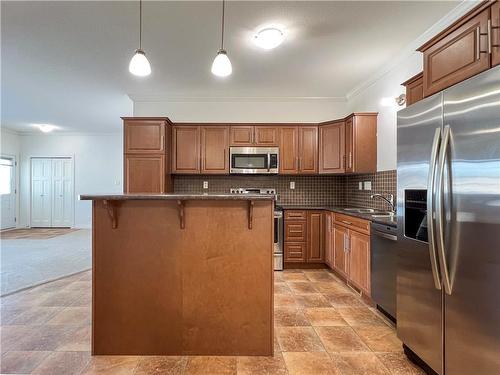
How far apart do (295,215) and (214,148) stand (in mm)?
1618

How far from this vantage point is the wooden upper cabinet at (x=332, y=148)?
414 centimetres

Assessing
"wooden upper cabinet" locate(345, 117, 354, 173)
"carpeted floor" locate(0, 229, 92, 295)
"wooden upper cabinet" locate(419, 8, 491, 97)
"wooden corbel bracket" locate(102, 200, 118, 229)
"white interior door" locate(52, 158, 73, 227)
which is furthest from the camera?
"white interior door" locate(52, 158, 73, 227)

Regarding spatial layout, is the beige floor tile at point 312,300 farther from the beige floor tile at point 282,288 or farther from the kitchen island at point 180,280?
the kitchen island at point 180,280

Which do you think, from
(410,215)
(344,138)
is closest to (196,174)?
(344,138)

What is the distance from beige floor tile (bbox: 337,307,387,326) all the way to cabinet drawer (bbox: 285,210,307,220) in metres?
1.51

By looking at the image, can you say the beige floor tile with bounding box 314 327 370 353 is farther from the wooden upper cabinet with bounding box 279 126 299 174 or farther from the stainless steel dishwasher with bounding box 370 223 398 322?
the wooden upper cabinet with bounding box 279 126 299 174

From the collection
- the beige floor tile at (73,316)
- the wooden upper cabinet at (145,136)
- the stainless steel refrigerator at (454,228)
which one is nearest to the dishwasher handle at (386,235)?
the stainless steel refrigerator at (454,228)

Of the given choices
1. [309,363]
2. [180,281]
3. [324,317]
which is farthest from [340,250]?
[180,281]

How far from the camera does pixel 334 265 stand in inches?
148

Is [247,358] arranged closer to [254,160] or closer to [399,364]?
[399,364]

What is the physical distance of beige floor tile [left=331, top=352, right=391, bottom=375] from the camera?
1867mm

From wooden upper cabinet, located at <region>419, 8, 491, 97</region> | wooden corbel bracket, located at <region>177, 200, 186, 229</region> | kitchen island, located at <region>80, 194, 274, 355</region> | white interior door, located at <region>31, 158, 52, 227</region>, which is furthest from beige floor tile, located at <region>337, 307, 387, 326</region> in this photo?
white interior door, located at <region>31, 158, 52, 227</region>

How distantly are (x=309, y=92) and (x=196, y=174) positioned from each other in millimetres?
2214

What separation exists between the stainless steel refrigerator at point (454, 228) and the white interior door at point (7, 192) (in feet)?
29.3
